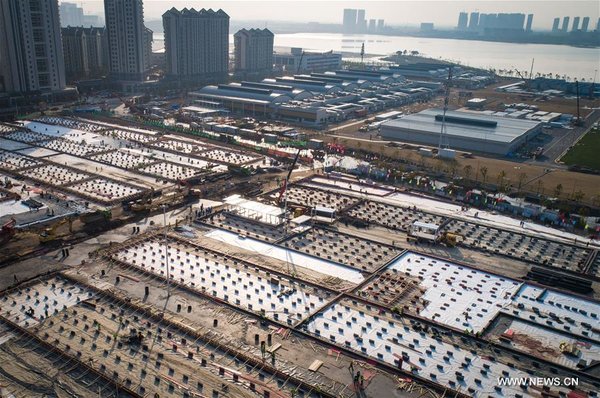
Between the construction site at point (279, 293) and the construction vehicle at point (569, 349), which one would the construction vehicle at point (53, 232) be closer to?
the construction site at point (279, 293)

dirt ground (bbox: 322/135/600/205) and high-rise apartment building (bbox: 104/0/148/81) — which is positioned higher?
high-rise apartment building (bbox: 104/0/148/81)

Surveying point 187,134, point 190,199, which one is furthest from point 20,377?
point 187,134

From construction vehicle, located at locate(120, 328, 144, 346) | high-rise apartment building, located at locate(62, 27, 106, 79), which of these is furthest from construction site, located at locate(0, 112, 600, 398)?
high-rise apartment building, located at locate(62, 27, 106, 79)

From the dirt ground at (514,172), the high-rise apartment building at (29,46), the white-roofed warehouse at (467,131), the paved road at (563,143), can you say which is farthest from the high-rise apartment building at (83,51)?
the paved road at (563,143)

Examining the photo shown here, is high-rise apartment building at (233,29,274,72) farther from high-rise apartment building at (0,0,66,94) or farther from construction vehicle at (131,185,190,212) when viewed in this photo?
construction vehicle at (131,185,190,212)

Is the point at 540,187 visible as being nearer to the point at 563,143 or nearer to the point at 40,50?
the point at 563,143

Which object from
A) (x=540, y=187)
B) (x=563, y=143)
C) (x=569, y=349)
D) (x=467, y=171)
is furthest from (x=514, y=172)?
(x=569, y=349)
